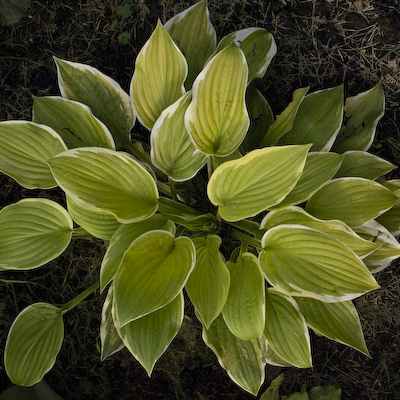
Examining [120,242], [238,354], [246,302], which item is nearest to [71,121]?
[120,242]

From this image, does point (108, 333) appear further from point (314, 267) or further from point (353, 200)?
point (353, 200)

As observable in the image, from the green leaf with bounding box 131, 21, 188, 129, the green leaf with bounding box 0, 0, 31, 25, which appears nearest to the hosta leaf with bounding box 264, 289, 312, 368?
the green leaf with bounding box 131, 21, 188, 129

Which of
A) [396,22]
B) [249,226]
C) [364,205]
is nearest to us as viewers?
[364,205]

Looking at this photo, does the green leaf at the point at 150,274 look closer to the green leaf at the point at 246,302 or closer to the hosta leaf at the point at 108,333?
the green leaf at the point at 246,302

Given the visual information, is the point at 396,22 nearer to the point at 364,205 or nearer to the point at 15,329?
the point at 364,205

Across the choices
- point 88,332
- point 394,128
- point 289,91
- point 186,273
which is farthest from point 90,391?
point 394,128
